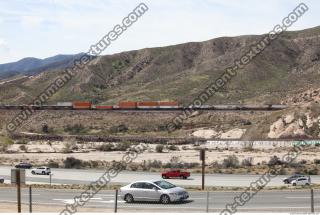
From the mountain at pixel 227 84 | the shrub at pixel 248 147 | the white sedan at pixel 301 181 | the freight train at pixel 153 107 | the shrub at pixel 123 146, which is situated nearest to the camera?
the white sedan at pixel 301 181

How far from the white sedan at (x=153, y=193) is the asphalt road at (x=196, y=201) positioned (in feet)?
0.97

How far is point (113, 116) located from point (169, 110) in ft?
52.6

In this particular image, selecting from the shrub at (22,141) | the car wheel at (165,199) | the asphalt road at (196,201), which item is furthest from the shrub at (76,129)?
the car wheel at (165,199)

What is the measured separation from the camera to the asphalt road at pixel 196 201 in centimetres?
2434

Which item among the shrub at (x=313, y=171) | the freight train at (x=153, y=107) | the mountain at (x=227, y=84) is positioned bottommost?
the shrub at (x=313, y=171)

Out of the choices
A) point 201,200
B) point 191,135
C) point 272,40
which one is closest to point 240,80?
point 272,40

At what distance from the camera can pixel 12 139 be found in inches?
4087

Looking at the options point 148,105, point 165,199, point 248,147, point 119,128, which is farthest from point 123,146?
point 165,199

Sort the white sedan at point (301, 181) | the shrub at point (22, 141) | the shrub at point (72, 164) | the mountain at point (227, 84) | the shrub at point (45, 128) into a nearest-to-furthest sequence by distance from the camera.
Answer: the white sedan at point (301, 181) < the shrub at point (72, 164) < the shrub at point (22, 141) < the shrub at point (45, 128) < the mountain at point (227, 84)

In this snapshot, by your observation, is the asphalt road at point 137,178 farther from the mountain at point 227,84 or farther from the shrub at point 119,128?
the mountain at point 227,84

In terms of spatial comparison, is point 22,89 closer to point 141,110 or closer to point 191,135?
point 141,110

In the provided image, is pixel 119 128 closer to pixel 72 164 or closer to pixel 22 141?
pixel 22 141

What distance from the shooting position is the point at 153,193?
2670cm

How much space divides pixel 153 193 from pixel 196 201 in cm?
210
